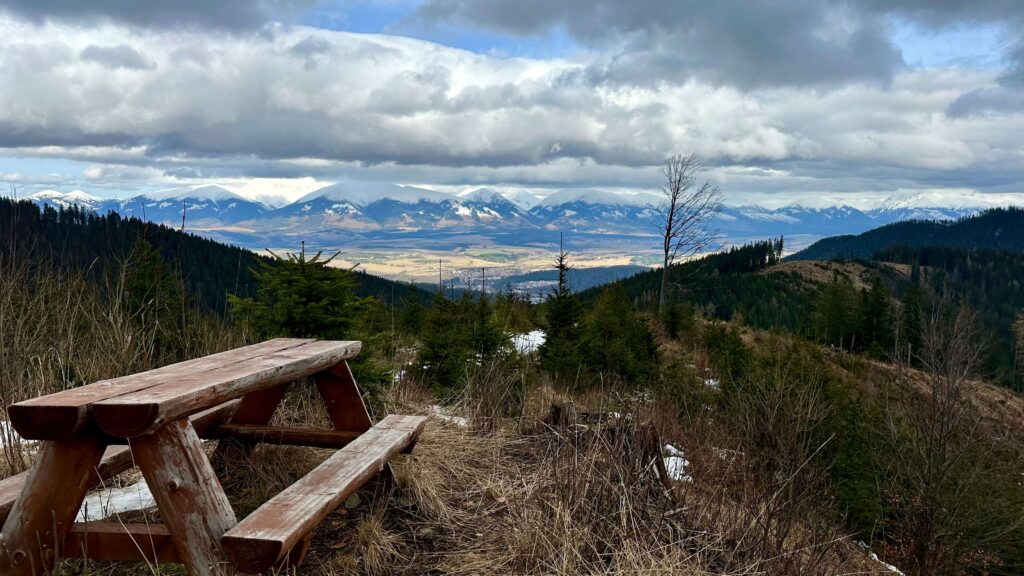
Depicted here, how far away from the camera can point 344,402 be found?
4.16 metres

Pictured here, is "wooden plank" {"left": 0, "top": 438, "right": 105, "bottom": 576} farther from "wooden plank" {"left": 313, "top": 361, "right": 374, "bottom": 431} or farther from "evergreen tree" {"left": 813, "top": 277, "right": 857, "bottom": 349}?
"evergreen tree" {"left": 813, "top": 277, "right": 857, "bottom": 349}

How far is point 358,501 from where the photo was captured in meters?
3.93

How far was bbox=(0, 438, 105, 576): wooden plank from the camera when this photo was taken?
246 cm

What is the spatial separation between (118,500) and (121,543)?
1.32 meters

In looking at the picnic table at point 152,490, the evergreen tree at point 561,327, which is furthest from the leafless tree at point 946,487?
the picnic table at point 152,490

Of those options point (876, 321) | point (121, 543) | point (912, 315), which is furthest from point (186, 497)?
point (876, 321)

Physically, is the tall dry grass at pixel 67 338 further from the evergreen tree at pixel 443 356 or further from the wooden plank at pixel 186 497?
the evergreen tree at pixel 443 356

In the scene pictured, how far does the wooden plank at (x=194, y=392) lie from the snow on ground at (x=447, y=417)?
2.03 meters

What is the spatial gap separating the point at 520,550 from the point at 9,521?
2186 millimetres

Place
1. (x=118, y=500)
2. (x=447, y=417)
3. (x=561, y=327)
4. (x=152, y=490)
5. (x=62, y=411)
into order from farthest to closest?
(x=561, y=327), (x=447, y=417), (x=118, y=500), (x=152, y=490), (x=62, y=411)

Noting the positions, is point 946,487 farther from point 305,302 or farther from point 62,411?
point 62,411

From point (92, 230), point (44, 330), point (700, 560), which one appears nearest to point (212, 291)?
point (92, 230)

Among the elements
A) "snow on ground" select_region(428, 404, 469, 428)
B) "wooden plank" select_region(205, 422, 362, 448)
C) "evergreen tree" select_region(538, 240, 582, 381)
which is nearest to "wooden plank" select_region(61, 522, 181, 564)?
"wooden plank" select_region(205, 422, 362, 448)

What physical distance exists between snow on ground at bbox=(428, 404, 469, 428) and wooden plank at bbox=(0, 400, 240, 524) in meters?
1.87
